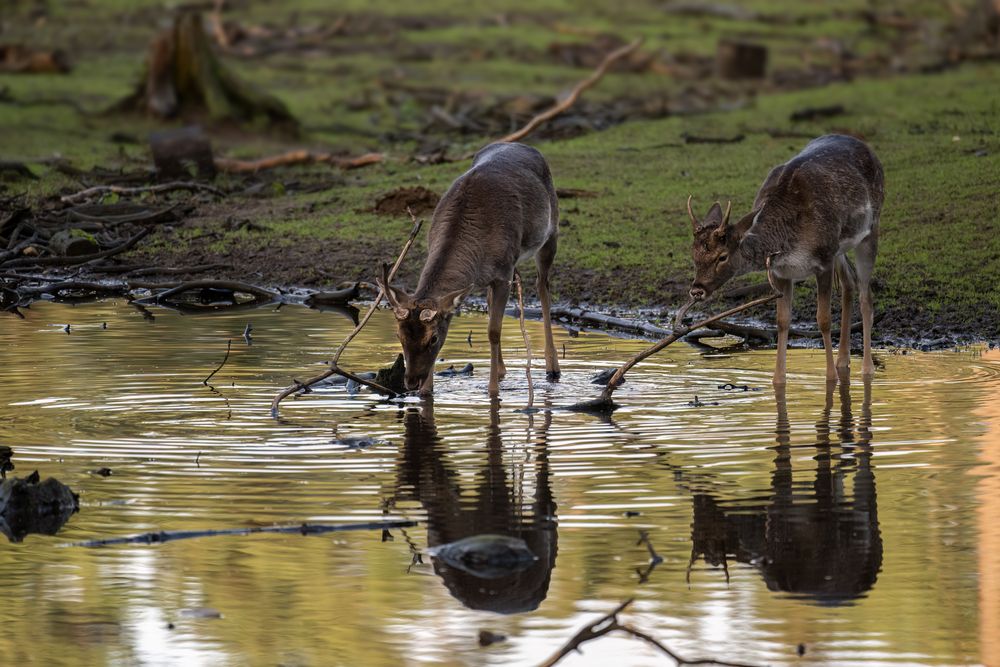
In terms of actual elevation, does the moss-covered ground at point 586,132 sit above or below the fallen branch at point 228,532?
below

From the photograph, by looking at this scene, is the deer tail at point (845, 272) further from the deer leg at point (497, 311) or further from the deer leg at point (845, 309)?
the deer leg at point (497, 311)

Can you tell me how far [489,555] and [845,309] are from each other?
22.3ft

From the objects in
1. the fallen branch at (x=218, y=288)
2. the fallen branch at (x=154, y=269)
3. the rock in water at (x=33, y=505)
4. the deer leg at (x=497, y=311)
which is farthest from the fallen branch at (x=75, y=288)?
the rock in water at (x=33, y=505)

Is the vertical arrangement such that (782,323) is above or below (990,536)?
below

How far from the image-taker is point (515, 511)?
8992 millimetres

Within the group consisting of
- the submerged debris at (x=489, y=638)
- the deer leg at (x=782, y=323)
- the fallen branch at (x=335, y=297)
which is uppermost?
the submerged debris at (x=489, y=638)

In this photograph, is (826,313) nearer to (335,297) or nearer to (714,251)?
(714,251)

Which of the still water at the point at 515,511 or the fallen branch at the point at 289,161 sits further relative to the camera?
the fallen branch at the point at 289,161

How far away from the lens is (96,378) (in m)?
13.1

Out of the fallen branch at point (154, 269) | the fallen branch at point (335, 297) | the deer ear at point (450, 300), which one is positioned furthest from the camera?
the fallen branch at point (154, 269)

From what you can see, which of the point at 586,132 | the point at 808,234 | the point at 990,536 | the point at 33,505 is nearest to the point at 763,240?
the point at 808,234

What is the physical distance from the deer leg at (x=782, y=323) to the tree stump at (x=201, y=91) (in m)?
17.3

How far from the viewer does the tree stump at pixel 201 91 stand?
2948 centimetres

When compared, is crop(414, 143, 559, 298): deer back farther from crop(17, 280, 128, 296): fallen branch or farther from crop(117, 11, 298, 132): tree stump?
crop(117, 11, 298, 132): tree stump
